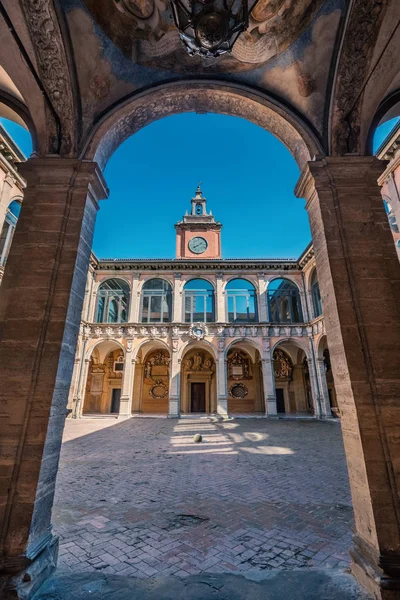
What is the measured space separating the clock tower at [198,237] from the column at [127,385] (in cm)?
955

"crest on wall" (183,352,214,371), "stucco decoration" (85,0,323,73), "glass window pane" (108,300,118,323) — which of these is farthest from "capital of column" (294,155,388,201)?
"crest on wall" (183,352,214,371)

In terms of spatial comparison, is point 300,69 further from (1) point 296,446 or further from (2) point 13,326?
(1) point 296,446

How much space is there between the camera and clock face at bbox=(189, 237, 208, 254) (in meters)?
25.3

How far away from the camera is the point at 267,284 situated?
71.7 feet

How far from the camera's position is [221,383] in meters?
20.2

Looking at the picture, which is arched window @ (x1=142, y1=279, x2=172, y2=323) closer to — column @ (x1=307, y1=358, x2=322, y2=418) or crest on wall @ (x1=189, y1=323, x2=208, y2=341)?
crest on wall @ (x1=189, y1=323, x2=208, y2=341)

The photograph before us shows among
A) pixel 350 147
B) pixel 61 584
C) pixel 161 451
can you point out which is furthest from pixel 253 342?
pixel 61 584

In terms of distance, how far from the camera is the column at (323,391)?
18.6 m

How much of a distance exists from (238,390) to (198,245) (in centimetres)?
1295

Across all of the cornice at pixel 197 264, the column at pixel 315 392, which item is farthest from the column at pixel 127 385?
the column at pixel 315 392

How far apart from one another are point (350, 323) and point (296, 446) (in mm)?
7921

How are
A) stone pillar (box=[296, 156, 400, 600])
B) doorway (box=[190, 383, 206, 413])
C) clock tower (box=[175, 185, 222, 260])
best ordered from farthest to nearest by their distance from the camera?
1. clock tower (box=[175, 185, 222, 260])
2. doorway (box=[190, 383, 206, 413])
3. stone pillar (box=[296, 156, 400, 600])

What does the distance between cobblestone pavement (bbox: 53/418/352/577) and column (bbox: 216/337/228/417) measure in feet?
38.0

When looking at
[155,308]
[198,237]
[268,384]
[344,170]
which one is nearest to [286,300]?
[268,384]
